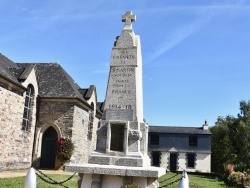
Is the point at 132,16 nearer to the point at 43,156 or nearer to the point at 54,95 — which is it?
the point at 54,95

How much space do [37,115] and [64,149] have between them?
123 inches

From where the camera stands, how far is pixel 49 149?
21203 mm

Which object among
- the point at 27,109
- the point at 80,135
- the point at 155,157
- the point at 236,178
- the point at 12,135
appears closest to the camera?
the point at 12,135

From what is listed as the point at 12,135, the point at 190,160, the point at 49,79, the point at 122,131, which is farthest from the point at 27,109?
the point at 190,160

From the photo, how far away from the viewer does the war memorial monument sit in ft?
24.5

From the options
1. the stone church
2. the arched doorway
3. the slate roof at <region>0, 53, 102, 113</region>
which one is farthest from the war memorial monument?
the arched doorway

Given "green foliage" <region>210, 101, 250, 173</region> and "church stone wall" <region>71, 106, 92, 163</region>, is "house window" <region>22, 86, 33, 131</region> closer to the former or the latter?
"church stone wall" <region>71, 106, 92, 163</region>

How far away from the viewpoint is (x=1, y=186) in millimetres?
10547

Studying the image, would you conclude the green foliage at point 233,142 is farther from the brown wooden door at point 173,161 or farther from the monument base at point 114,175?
the monument base at point 114,175

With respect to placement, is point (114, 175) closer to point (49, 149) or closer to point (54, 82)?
point (49, 149)

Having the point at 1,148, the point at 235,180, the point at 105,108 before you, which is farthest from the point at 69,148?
the point at 105,108

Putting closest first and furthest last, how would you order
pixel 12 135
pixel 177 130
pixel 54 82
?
pixel 12 135 → pixel 54 82 → pixel 177 130

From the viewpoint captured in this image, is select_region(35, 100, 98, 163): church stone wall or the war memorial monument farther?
select_region(35, 100, 98, 163): church stone wall

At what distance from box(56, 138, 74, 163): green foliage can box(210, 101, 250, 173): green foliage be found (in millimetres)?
21931
